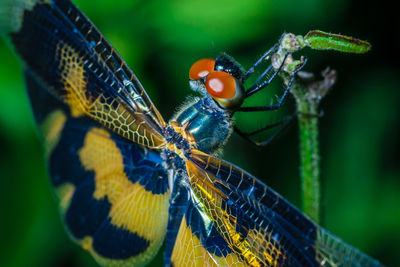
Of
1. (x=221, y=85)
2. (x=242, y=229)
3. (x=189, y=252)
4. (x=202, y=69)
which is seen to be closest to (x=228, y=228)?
(x=242, y=229)

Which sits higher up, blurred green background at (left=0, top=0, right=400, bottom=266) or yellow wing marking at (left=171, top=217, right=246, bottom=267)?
blurred green background at (left=0, top=0, right=400, bottom=266)

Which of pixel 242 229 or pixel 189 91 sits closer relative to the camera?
pixel 242 229

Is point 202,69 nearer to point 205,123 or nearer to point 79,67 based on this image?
point 205,123

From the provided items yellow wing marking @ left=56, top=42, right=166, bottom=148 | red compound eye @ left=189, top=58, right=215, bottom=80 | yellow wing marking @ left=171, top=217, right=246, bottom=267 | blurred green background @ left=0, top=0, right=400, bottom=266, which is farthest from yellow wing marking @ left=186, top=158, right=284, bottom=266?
blurred green background @ left=0, top=0, right=400, bottom=266

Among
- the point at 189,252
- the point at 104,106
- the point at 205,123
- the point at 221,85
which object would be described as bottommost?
the point at 189,252

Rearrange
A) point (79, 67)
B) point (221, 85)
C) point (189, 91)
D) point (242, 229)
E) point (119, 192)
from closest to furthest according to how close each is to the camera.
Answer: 1. point (242, 229)
2. point (221, 85)
3. point (79, 67)
4. point (119, 192)
5. point (189, 91)

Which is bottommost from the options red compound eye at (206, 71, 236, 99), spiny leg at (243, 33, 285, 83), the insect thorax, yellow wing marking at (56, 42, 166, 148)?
yellow wing marking at (56, 42, 166, 148)

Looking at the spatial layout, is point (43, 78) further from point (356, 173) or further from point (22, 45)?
point (356, 173)

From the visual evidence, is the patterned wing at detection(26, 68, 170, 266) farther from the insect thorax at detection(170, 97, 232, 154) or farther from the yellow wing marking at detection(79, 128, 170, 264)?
the insect thorax at detection(170, 97, 232, 154)
